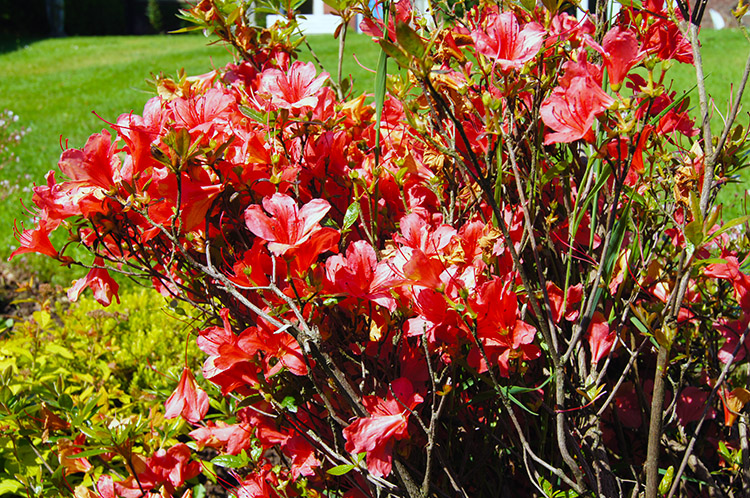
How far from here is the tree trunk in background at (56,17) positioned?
895 inches

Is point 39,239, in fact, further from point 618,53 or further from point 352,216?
point 618,53

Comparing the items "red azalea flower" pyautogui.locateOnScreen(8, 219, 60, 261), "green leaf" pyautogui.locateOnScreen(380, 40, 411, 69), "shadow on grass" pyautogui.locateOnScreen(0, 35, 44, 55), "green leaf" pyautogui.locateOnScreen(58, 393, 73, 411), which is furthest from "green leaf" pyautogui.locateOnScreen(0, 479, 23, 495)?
"shadow on grass" pyautogui.locateOnScreen(0, 35, 44, 55)

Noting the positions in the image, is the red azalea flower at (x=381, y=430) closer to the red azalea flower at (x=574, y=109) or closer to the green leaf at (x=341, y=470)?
the green leaf at (x=341, y=470)

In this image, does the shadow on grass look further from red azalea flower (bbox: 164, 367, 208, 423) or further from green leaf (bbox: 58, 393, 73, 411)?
red azalea flower (bbox: 164, 367, 208, 423)

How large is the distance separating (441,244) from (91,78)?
13.1m

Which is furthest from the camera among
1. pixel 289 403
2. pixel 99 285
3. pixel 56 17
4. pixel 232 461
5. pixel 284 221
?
pixel 56 17

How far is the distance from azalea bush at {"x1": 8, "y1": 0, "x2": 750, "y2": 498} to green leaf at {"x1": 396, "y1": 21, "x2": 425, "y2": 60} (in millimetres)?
31

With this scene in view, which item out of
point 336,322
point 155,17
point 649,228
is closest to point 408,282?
point 336,322

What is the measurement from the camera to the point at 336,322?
1.22m

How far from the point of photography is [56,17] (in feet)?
75.8

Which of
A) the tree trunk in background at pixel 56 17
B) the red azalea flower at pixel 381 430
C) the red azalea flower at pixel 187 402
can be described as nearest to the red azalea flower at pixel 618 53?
the red azalea flower at pixel 381 430

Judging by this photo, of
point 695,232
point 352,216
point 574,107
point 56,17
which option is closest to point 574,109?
point 574,107

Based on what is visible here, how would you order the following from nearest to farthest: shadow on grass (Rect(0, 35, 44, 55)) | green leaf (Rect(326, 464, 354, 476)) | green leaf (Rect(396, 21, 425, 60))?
green leaf (Rect(396, 21, 425, 60))
green leaf (Rect(326, 464, 354, 476))
shadow on grass (Rect(0, 35, 44, 55))

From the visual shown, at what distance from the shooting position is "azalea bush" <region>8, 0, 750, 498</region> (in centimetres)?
98
